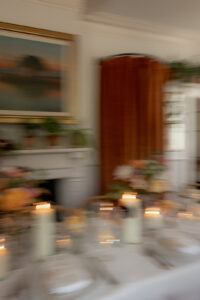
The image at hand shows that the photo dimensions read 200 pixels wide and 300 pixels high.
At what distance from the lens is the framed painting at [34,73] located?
201 centimetres

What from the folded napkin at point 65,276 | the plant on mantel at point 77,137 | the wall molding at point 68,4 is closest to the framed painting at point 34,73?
the plant on mantel at point 77,137

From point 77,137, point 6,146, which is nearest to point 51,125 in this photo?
point 77,137

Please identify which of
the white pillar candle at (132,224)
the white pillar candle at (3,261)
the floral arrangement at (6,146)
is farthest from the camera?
the floral arrangement at (6,146)

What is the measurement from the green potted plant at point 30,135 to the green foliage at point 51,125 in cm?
9

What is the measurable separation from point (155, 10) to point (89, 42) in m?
0.78

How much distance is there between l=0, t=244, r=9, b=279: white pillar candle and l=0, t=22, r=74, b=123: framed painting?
1.31 metres

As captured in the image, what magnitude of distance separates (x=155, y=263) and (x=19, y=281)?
58 cm

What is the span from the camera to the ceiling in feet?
7.27

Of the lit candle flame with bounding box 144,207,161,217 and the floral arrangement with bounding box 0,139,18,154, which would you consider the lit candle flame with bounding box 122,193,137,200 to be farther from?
the floral arrangement with bounding box 0,139,18,154

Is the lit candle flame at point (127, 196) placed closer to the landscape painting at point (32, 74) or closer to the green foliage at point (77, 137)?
the green foliage at point (77, 137)

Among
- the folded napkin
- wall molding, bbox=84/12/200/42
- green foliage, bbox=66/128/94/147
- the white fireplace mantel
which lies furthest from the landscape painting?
the folded napkin

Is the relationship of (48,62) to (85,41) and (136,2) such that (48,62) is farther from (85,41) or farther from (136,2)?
(136,2)

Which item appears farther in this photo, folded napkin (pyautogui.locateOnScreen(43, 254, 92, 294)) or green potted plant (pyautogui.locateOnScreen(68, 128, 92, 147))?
green potted plant (pyautogui.locateOnScreen(68, 128, 92, 147))

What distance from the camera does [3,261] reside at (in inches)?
36.4
